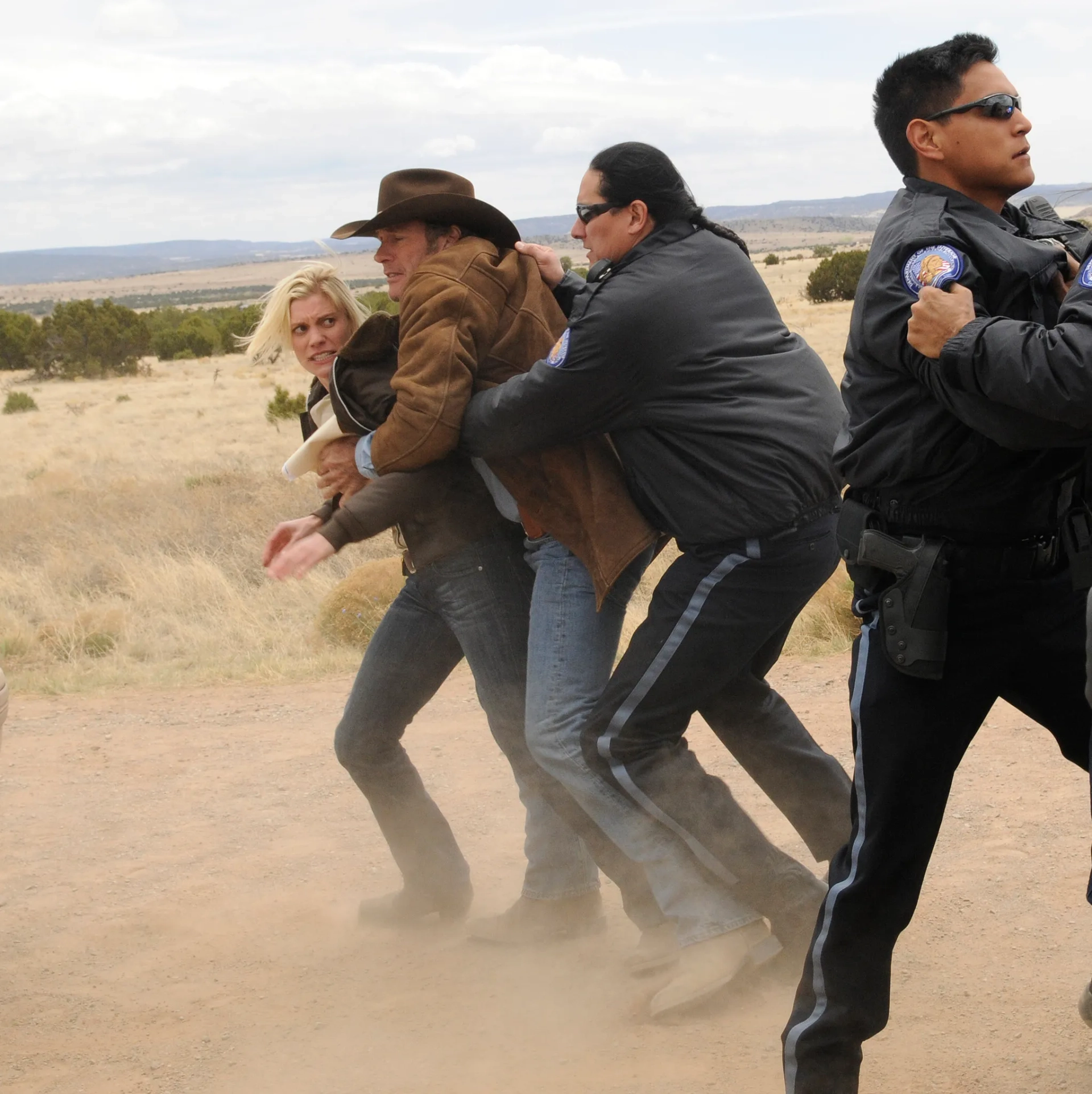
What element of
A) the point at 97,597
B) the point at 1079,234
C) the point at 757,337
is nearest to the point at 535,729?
the point at 757,337

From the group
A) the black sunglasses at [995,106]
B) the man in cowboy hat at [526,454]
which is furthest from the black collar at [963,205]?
the man in cowboy hat at [526,454]

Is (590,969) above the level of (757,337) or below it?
below

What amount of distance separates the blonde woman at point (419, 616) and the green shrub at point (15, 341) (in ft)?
120

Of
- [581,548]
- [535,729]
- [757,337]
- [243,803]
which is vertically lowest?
[243,803]

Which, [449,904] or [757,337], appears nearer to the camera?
[757,337]

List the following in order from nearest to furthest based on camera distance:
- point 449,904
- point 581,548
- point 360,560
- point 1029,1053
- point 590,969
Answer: point 1029,1053 < point 581,548 < point 590,969 < point 449,904 < point 360,560

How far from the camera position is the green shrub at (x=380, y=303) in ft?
14.2

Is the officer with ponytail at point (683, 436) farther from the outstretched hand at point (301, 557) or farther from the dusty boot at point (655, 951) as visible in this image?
the outstretched hand at point (301, 557)

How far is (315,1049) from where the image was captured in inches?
132

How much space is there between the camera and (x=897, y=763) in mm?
2535

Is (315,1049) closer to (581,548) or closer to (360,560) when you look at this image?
(581,548)

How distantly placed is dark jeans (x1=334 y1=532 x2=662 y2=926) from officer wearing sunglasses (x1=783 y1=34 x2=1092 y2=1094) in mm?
1041

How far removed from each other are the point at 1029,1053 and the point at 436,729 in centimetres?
331

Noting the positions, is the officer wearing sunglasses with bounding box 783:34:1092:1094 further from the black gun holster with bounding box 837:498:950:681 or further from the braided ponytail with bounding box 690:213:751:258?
the braided ponytail with bounding box 690:213:751:258
